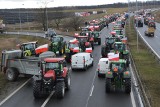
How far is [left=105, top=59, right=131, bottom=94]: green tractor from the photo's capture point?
2332 cm

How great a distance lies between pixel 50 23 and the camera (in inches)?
5094

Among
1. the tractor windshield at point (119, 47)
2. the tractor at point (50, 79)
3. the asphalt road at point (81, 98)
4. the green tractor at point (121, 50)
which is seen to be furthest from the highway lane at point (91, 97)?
the tractor windshield at point (119, 47)

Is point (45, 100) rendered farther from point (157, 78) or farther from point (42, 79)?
point (157, 78)

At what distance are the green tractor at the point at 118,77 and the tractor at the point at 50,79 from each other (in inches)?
126

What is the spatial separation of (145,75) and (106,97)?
834 cm

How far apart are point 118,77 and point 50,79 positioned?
493 cm

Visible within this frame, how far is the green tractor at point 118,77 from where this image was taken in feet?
76.5

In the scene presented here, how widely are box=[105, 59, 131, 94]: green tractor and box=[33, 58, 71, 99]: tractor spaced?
3211 millimetres

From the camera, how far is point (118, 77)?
2350 cm

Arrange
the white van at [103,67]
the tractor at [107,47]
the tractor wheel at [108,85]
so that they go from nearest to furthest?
the tractor wheel at [108,85]
the white van at [103,67]
the tractor at [107,47]

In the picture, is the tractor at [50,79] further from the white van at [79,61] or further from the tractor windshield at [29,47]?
the tractor windshield at [29,47]

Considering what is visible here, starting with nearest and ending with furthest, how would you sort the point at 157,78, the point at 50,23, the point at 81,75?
1. the point at 157,78
2. the point at 81,75
3. the point at 50,23

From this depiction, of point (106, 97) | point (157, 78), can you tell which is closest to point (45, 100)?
point (106, 97)

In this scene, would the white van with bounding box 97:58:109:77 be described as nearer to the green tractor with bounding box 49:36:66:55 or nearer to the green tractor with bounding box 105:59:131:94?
the green tractor with bounding box 105:59:131:94
